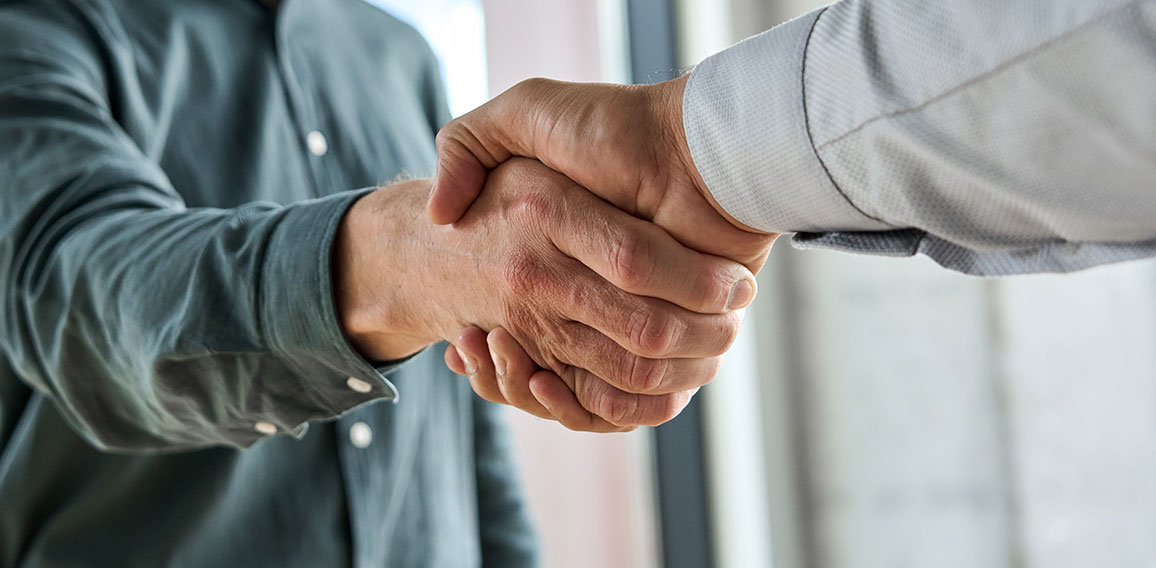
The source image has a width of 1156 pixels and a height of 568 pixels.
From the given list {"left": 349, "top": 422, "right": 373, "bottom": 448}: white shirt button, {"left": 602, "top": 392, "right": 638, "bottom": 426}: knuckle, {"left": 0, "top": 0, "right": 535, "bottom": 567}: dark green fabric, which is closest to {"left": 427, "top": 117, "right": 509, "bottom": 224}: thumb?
{"left": 0, "top": 0, "right": 535, "bottom": 567}: dark green fabric

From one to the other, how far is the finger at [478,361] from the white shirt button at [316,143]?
50 centimetres

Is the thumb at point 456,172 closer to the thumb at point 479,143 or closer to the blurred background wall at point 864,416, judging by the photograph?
the thumb at point 479,143

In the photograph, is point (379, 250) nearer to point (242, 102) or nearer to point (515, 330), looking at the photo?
point (515, 330)

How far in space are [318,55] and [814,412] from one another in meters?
1.08

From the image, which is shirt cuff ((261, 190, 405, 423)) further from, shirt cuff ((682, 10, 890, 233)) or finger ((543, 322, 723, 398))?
shirt cuff ((682, 10, 890, 233))

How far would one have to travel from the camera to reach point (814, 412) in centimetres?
169

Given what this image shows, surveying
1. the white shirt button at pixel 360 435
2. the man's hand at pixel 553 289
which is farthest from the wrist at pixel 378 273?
the white shirt button at pixel 360 435

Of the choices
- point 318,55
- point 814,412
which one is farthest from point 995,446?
point 318,55

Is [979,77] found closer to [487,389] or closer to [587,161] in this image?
[587,161]

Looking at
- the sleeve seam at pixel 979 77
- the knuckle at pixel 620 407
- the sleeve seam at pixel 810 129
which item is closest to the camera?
the sleeve seam at pixel 979 77

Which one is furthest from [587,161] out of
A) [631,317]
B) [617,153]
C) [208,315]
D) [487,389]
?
[208,315]

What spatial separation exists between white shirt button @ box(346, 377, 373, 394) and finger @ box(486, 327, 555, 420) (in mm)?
112

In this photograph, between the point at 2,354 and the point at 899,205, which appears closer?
the point at 899,205

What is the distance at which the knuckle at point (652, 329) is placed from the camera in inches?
28.5
